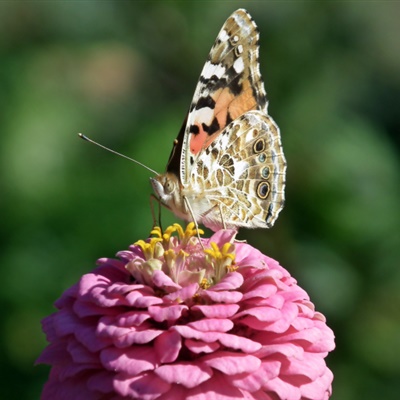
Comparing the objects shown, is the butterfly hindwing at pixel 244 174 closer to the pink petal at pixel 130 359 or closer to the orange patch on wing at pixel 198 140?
the orange patch on wing at pixel 198 140

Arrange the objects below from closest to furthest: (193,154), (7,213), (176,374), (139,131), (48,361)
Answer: (176,374) < (48,361) < (193,154) < (7,213) < (139,131)

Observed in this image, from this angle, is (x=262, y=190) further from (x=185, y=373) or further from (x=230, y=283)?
(x=185, y=373)

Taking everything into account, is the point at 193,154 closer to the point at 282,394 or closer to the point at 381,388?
the point at 282,394


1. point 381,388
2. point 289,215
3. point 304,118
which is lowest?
point 381,388

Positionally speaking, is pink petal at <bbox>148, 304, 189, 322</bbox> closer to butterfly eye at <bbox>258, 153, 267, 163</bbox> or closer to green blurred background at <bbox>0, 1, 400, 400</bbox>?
butterfly eye at <bbox>258, 153, 267, 163</bbox>

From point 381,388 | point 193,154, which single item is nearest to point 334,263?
point 381,388

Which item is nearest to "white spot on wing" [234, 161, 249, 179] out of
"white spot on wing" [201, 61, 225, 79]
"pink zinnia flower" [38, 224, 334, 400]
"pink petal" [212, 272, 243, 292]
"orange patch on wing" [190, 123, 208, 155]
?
"orange patch on wing" [190, 123, 208, 155]
